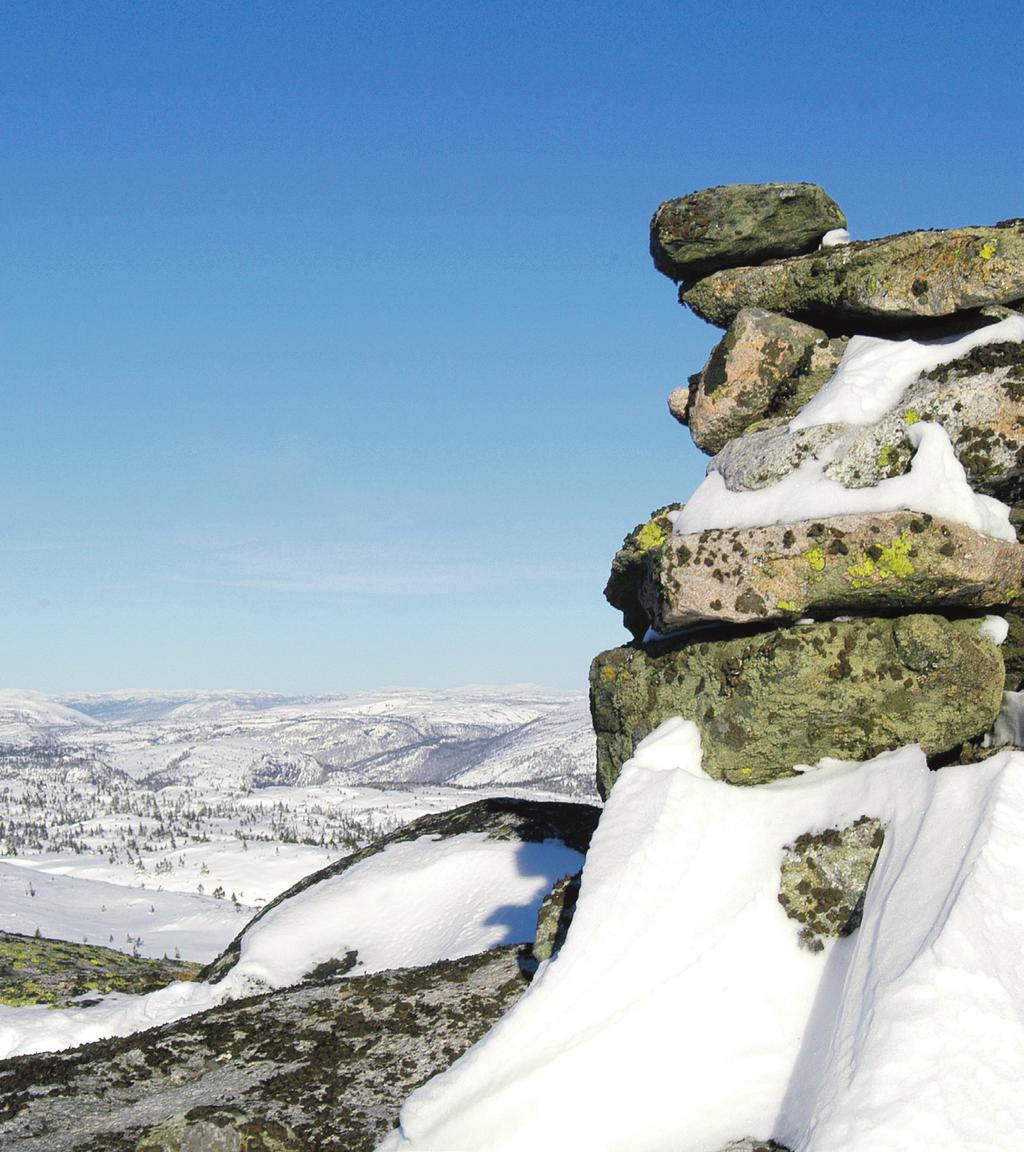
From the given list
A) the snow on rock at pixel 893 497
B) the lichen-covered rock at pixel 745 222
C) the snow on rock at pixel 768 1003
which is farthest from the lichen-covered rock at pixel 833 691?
the lichen-covered rock at pixel 745 222

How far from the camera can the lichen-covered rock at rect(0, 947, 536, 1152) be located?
10203mm

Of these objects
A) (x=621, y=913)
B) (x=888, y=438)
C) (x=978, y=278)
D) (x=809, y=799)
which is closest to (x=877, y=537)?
(x=888, y=438)

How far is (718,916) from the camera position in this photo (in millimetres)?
11781

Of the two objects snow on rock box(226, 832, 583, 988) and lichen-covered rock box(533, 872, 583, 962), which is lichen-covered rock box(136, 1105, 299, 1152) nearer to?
lichen-covered rock box(533, 872, 583, 962)

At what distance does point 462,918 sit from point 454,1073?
9280mm

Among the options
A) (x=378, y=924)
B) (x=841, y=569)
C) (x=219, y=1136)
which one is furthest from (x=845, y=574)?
(x=378, y=924)

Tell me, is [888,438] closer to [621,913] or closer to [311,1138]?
[621,913]

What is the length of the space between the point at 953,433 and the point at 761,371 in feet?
14.7

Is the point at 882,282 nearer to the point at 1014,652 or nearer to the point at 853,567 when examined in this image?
the point at 853,567

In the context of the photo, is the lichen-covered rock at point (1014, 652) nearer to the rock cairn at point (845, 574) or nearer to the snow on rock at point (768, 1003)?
the rock cairn at point (845, 574)

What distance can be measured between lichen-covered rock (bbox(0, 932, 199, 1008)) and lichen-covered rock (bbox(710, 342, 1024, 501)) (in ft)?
62.0

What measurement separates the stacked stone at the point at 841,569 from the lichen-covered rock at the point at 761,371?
43 mm

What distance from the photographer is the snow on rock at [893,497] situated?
14.0 m

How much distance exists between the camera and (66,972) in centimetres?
2275
